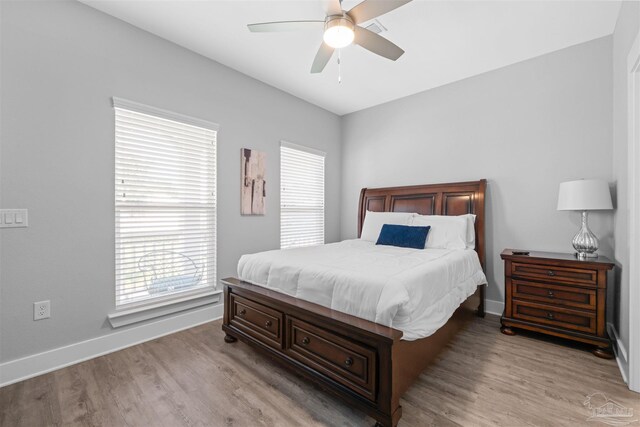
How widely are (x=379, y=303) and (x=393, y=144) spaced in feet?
10.7

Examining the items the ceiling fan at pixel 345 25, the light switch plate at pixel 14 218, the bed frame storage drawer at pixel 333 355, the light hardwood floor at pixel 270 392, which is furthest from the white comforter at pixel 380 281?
the ceiling fan at pixel 345 25

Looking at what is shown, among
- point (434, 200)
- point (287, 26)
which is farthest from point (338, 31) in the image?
point (434, 200)

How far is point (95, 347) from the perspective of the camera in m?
2.40

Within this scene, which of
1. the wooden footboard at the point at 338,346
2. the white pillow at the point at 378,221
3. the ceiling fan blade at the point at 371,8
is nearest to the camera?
the wooden footboard at the point at 338,346

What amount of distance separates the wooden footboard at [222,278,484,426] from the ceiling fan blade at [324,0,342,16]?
2083 mm

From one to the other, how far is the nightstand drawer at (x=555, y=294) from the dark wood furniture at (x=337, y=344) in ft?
1.55

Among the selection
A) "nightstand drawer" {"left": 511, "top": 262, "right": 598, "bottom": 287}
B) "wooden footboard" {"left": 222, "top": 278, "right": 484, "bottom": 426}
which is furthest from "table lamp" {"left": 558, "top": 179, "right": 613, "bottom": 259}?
"wooden footboard" {"left": 222, "top": 278, "right": 484, "bottom": 426}

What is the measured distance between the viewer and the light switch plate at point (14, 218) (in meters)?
2.00

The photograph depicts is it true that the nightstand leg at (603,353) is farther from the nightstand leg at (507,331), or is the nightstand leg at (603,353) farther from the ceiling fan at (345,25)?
the ceiling fan at (345,25)

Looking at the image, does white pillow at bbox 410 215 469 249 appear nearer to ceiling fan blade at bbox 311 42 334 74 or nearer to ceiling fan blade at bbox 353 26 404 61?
ceiling fan blade at bbox 353 26 404 61

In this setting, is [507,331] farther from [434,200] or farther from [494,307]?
[434,200]

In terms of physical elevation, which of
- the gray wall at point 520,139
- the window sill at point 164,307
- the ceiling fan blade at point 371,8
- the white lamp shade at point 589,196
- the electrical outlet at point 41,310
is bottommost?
the window sill at point 164,307

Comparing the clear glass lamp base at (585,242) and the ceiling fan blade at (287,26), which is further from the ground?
the ceiling fan blade at (287,26)

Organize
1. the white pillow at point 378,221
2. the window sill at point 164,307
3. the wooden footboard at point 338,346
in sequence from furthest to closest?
the white pillow at point 378,221
the window sill at point 164,307
the wooden footboard at point 338,346
